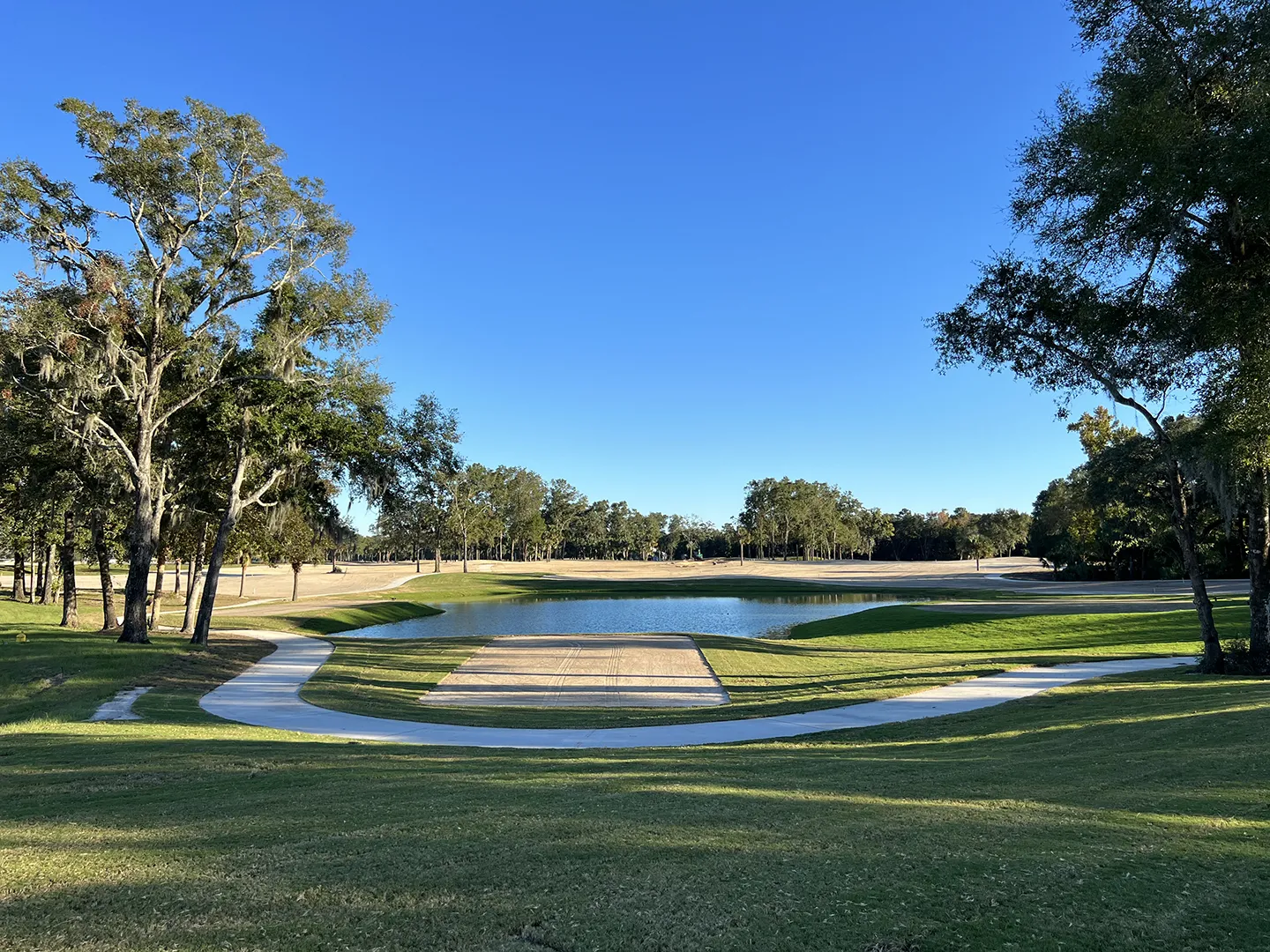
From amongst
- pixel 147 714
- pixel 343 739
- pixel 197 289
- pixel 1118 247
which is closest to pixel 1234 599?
pixel 1118 247

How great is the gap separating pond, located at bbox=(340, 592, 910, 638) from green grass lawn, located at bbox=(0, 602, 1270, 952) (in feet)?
76.0

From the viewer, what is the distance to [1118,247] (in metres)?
13.4

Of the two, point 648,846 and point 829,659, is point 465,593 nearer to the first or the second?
point 829,659

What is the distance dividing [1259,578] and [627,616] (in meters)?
31.4

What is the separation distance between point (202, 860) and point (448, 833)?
1.37 m

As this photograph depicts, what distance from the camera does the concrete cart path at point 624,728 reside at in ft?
36.7

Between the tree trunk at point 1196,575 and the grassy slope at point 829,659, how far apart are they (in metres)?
4.21

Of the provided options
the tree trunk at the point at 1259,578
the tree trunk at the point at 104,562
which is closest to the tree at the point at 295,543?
the tree trunk at the point at 104,562

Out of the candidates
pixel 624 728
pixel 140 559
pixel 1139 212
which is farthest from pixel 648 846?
pixel 140 559

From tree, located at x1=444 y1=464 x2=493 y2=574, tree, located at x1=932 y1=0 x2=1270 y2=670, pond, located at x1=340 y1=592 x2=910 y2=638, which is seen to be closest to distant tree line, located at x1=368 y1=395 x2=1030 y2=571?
tree, located at x1=444 y1=464 x2=493 y2=574

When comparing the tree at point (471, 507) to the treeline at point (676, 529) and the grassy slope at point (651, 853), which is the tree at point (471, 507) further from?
the grassy slope at point (651, 853)

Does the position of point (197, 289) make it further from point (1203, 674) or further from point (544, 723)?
point (1203, 674)

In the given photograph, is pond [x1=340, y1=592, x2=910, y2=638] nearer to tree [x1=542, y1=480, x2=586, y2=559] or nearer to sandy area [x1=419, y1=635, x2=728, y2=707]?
sandy area [x1=419, y1=635, x2=728, y2=707]

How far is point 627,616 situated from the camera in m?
42.4
